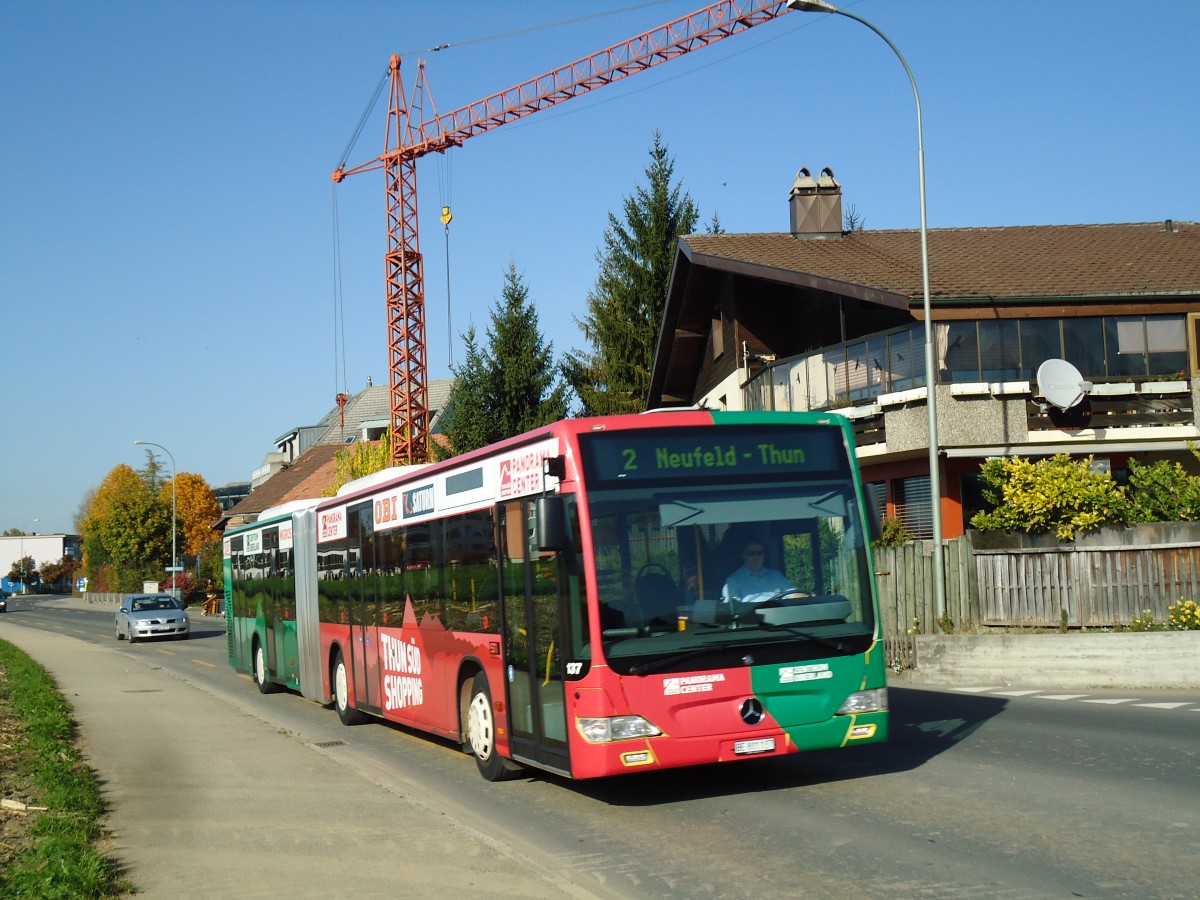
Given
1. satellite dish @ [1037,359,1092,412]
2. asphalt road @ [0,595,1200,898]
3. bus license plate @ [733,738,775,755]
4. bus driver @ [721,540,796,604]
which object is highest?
satellite dish @ [1037,359,1092,412]

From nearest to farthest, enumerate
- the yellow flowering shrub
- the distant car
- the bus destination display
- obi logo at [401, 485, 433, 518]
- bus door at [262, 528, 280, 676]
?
the bus destination display → obi logo at [401, 485, 433, 518] → the yellow flowering shrub → bus door at [262, 528, 280, 676] → the distant car

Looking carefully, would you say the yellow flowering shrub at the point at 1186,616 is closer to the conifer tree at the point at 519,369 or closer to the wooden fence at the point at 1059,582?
the wooden fence at the point at 1059,582

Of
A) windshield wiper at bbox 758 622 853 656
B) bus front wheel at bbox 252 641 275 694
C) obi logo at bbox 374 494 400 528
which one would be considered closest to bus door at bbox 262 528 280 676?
bus front wheel at bbox 252 641 275 694

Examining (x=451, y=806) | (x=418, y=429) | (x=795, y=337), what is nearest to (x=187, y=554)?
(x=418, y=429)

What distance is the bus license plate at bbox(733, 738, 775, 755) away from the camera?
9156mm

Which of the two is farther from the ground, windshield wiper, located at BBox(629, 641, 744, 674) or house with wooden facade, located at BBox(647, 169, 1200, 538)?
house with wooden facade, located at BBox(647, 169, 1200, 538)

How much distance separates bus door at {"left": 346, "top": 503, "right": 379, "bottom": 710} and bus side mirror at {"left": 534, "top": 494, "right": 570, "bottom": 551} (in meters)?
6.38

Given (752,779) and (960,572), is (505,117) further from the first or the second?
(752,779)

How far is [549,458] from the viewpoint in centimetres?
952

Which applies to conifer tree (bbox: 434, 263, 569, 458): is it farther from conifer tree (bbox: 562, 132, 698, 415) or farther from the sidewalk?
the sidewalk

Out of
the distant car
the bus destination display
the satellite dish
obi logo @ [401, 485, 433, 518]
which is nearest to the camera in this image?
the bus destination display

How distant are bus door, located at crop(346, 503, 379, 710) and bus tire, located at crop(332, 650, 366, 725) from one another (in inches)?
12.0

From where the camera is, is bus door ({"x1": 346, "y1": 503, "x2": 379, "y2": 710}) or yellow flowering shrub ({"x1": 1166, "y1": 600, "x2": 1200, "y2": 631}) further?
yellow flowering shrub ({"x1": 1166, "y1": 600, "x2": 1200, "y2": 631})

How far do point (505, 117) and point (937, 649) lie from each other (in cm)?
5541
